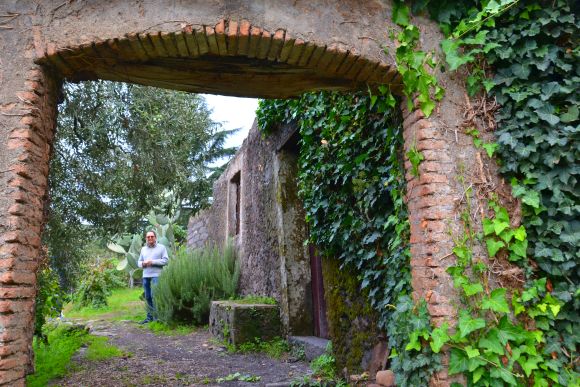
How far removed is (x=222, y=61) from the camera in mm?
2773

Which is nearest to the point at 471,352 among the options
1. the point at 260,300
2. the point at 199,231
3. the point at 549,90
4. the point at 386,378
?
the point at 386,378

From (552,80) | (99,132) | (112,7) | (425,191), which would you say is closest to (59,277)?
(99,132)

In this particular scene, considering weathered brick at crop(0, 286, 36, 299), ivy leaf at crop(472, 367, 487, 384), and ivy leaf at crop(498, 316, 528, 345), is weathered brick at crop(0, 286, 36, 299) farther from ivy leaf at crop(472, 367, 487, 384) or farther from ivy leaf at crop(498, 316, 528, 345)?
ivy leaf at crop(498, 316, 528, 345)

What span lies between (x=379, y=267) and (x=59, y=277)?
12.7ft

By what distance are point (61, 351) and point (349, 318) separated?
3.10m

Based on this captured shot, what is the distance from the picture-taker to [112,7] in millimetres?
2473

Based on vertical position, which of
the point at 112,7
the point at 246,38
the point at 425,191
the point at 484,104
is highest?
the point at 112,7

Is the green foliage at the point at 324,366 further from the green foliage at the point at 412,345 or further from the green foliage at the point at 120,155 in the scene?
the green foliage at the point at 120,155

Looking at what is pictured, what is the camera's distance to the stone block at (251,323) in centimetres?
549

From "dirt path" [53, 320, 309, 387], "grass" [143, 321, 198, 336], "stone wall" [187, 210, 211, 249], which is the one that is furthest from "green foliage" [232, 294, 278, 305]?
"stone wall" [187, 210, 211, 249]

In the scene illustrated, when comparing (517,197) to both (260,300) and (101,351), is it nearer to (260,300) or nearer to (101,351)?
(260,300)

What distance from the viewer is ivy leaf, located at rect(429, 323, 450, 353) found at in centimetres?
231

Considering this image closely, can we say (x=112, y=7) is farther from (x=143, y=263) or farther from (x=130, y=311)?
(x=130, y=311)

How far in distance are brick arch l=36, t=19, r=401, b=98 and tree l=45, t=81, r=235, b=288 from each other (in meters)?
1.29
